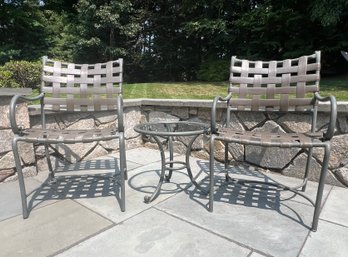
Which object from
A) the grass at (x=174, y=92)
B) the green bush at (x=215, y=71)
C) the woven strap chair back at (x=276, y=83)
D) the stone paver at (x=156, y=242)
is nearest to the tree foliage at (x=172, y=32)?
the green bush at (x=215, y=71)

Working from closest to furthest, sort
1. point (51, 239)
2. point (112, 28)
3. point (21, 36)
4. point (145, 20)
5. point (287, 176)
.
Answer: point (51, 239) < point (287, 176) < point (112, 28) < point (145, 20) < point (21, 36)

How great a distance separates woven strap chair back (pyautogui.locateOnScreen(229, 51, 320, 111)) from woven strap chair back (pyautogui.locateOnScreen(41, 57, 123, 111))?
97 cm

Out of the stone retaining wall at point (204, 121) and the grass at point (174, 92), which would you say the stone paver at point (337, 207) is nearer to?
the stone retaining wall at point (204, 121)

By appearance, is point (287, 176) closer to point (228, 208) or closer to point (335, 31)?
point (228, 208)

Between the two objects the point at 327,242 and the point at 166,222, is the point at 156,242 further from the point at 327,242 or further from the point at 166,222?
the point at 327,242

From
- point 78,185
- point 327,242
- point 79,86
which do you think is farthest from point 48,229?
point 327,242

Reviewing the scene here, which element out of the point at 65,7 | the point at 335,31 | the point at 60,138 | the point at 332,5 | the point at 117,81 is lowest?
the point at 60,138

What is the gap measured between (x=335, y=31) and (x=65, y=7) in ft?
32.1

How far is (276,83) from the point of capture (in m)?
2.12

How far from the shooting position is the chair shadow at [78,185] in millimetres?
2088

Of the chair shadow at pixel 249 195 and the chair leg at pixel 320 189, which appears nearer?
the chair leg at pixel 320 189

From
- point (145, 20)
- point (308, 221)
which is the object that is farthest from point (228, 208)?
point (145, 20)

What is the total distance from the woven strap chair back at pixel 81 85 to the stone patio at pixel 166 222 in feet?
2.17

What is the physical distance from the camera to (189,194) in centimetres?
216
